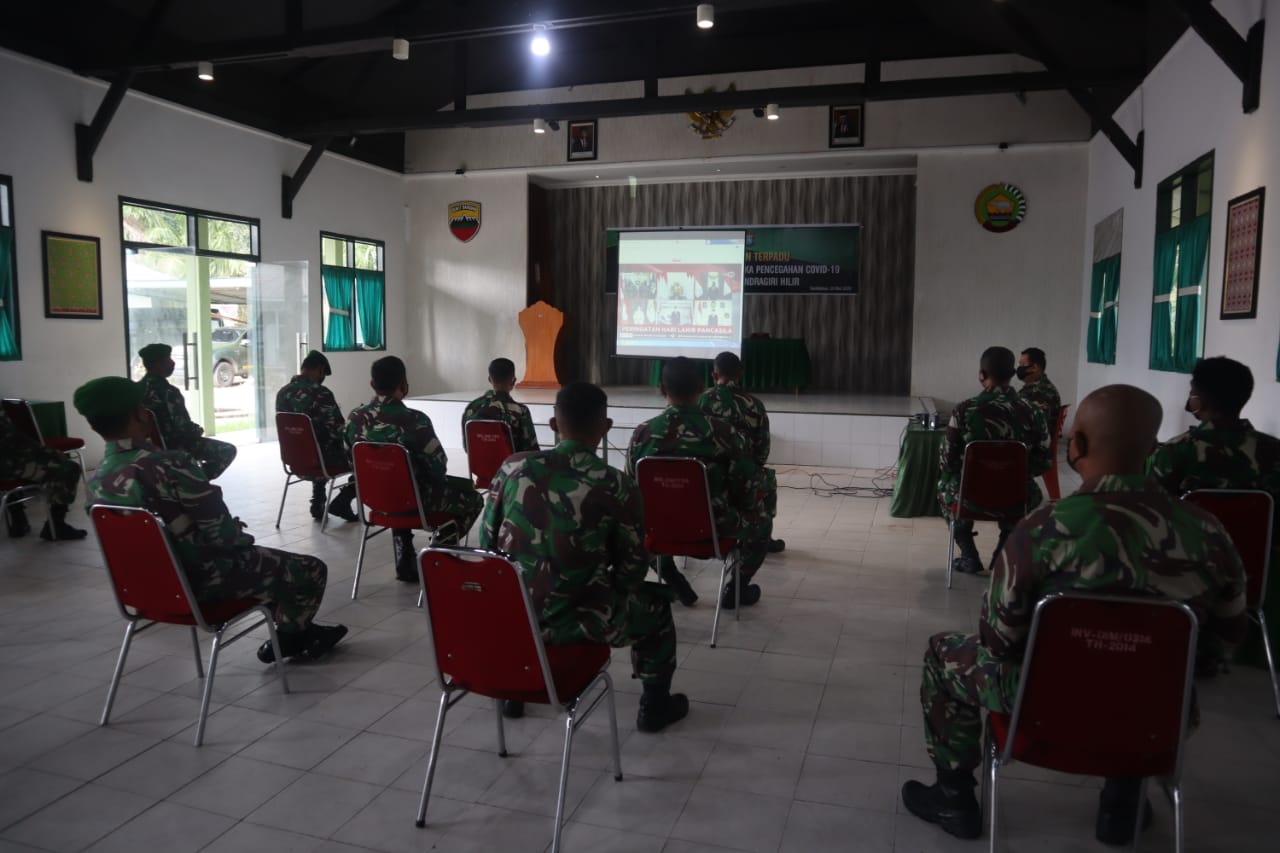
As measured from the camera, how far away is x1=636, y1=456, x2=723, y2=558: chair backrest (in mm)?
3264

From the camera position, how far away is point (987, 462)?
4.01 meters

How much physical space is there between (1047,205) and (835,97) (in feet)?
9.95

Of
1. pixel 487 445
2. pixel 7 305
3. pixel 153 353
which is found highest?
pixel 7 305

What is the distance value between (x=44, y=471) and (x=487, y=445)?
255 centimetres

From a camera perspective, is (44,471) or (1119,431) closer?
(1119,431)

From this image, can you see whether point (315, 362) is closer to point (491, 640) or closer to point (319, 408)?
point (319, 408)

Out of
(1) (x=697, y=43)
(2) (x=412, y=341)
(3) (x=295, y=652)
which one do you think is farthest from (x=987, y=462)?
(2) (x=412, y=341)

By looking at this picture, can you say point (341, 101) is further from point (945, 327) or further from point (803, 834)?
point (803, 834)

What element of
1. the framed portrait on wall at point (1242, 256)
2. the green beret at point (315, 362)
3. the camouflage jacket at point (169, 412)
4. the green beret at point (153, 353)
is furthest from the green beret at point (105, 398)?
the framed portrait on wall at point (1242, 256)

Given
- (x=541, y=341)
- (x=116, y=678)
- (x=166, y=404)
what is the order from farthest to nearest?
(x=541, y=341) → (x=166, y=404) → (x=116, y=678)

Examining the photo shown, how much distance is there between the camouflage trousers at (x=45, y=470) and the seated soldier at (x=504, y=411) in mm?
2333

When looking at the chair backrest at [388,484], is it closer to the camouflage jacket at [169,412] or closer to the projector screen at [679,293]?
the camouflage jacket at [169,412]

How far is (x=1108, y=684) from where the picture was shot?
5.44ft

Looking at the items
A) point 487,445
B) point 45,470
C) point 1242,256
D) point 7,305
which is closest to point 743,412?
point 487,445
